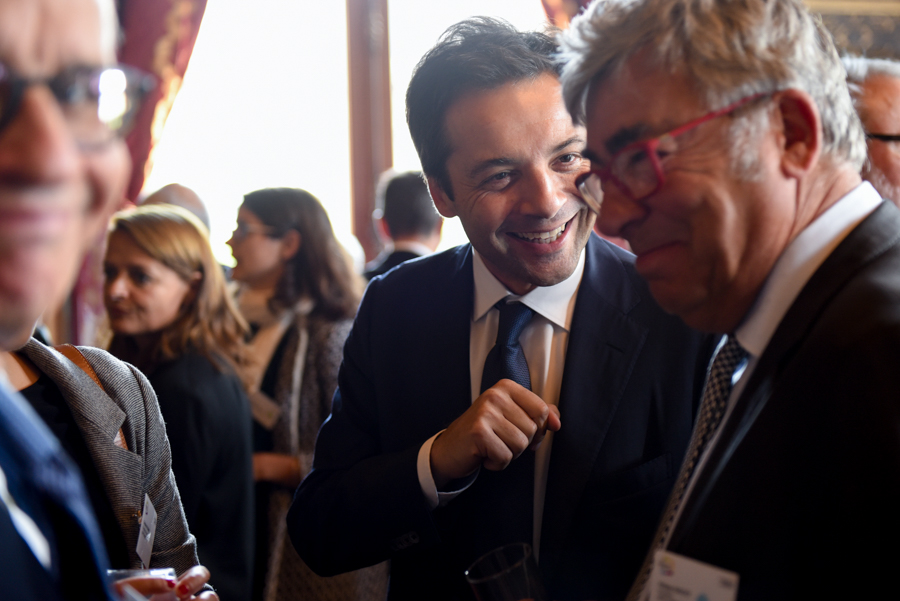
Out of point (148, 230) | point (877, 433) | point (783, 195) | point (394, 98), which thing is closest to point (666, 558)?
point (877, 433)

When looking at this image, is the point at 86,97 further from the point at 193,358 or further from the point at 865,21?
the point at 865,21

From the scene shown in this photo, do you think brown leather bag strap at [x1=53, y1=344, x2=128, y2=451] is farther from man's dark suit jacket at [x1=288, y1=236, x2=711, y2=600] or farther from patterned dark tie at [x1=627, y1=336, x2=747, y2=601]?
patterned dark tie at [x1=627, y1=336, x2=747, y2=601]

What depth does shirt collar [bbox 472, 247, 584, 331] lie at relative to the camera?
62.5 inches

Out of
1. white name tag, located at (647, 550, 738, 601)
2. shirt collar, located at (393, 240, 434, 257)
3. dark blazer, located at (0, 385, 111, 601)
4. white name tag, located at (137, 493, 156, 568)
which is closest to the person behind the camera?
dark blazer, located at (0, 385, 111, 601)

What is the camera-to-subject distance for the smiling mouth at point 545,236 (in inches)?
61.4

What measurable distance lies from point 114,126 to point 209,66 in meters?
4.78

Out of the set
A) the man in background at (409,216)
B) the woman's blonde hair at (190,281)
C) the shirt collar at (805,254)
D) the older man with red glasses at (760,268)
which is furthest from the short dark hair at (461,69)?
the man in background at (409,216)

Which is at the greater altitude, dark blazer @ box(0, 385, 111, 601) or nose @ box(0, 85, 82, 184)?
nose @ box(0, 85, 82, 184)

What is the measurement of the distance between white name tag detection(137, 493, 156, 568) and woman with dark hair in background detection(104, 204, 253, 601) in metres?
0.90

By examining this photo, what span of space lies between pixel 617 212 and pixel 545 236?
376 millimetres

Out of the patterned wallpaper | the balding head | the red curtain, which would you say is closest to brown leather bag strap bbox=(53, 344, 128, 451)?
the balding head

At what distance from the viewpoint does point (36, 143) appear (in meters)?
0.71

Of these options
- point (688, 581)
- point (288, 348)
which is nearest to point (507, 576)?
point (688, 581)

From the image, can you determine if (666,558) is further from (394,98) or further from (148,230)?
(394,98)
